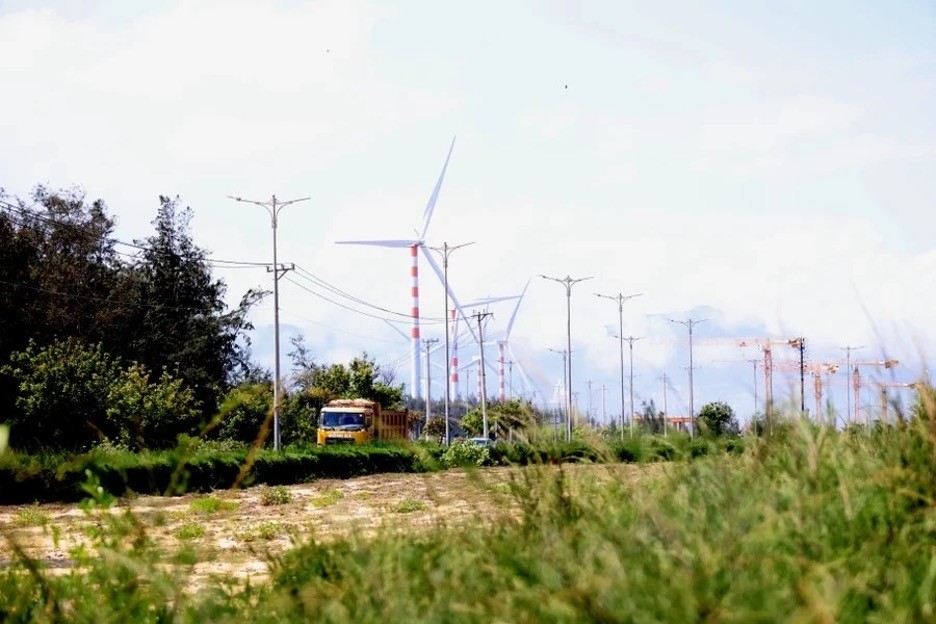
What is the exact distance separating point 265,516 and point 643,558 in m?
17.7

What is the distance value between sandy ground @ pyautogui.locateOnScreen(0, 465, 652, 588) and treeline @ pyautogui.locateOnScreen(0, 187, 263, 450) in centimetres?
1255

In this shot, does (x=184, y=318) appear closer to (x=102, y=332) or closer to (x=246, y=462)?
(x=102, y=332)

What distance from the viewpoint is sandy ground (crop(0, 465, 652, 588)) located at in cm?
555

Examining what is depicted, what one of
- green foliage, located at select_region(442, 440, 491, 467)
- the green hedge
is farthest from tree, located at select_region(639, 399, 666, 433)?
green foliage, located at select_region(442, 440, 491, 467)

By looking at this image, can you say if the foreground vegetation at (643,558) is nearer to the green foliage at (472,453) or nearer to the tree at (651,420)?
the tree at (651,420)

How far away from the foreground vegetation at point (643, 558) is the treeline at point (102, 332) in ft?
105

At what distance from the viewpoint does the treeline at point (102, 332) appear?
4359cm

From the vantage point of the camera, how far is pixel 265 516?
20.7 metres

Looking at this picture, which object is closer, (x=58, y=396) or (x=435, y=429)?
(x=58, y=396)

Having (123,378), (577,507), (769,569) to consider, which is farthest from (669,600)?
(123,378)

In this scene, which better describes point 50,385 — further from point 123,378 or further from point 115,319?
point 115,319

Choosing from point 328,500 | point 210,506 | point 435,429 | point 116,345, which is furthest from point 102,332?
point 210,506

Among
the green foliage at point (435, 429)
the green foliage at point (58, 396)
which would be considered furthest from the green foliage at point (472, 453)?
the green foliage at point (435, 429)

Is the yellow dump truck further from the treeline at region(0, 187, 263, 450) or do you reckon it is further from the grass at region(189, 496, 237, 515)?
the grass at region(189, 496, 237, 515)
